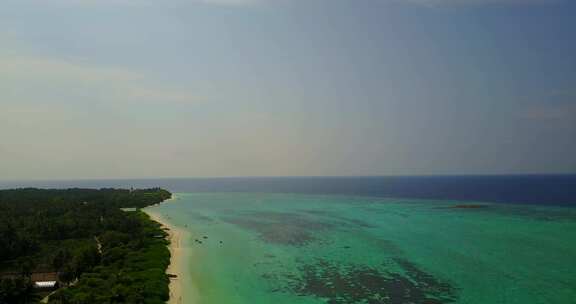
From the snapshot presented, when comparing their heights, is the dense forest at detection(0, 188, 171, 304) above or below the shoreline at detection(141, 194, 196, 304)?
above

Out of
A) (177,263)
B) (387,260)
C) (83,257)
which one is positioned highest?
(83,257)

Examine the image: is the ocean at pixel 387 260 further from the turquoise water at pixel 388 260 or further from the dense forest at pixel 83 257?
the dense forest at pixel 83 257

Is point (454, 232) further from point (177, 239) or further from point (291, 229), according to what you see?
point (177, 239)

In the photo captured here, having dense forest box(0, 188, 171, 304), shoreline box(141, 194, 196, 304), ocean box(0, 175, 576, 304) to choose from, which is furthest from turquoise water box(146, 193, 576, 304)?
dense forest box(0, 188, 171, 304)

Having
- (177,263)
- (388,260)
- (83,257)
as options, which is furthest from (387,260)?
(83,257)

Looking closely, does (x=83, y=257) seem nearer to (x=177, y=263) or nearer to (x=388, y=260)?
(x=177, y=263)

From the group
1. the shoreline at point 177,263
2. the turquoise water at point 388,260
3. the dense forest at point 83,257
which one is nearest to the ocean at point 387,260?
the turquoise water at point 388,260

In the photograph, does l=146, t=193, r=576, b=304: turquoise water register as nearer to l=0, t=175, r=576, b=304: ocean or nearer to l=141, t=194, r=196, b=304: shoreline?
l=0, t=175, r=576, b=304: ocean
